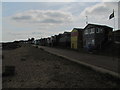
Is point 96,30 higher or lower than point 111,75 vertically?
higher

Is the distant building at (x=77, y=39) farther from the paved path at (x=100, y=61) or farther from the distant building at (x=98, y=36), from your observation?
the paved path at (x=100, y=61)

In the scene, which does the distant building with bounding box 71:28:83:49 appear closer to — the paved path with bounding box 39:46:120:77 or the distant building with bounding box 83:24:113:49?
the distant building with bounding box 83:24:113:49

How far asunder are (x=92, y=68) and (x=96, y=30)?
947 inches

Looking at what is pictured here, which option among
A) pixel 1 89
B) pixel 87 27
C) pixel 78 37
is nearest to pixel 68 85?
pixel 1 89

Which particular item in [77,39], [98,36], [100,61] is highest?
[98,36]

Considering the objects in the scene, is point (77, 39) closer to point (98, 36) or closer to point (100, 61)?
point (98, 36)

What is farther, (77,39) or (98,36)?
(77,39)

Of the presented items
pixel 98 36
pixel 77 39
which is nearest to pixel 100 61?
pixel 98 36

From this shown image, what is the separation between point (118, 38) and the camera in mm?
29188

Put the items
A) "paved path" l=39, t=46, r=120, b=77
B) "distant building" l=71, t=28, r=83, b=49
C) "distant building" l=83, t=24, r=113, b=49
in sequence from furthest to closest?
"distant building" l=71, t=28, r=83, b=49 → "distant building" l=83, t=24, r=113, b=49 → "paved path" l=39, t=46, r=120, b=77

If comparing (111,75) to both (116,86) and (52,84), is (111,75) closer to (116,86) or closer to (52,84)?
(116,86)

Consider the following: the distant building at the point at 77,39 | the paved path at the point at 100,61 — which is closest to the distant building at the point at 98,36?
the distant building at the point at 77,39

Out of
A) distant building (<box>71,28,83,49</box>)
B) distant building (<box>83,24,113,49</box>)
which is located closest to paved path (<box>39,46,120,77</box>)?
distant building (<box>83,24,113,49</box>)

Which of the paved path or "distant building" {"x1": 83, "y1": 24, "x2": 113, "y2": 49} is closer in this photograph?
the paved path
